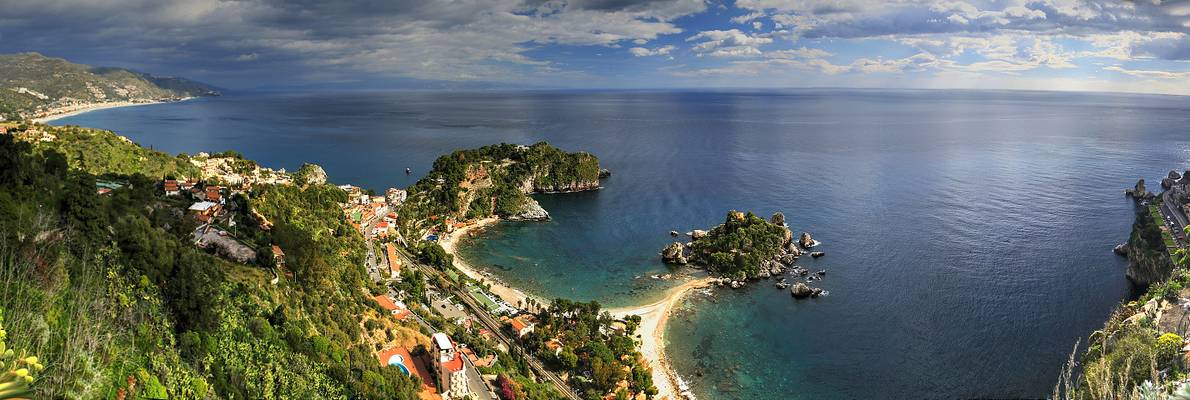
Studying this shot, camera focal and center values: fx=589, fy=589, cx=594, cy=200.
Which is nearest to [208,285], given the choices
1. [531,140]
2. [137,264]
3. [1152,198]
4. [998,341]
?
[137,264]

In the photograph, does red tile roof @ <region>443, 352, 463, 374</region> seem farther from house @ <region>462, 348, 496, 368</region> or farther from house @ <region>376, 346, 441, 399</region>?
house @ <region>462, 348, 496, 368</region>

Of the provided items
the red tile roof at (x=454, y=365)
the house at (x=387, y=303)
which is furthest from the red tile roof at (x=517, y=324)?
the red tile roof at (x=454, y=365)

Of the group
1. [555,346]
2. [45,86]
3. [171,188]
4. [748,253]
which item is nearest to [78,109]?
[45,86]

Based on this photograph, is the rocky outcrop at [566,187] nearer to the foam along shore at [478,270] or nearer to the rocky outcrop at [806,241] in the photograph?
the foam along shore at [478,270]

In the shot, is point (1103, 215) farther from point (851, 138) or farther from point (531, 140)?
point (531, 140)

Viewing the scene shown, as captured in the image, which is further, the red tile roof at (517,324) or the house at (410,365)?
the red tile roof at (517,324)

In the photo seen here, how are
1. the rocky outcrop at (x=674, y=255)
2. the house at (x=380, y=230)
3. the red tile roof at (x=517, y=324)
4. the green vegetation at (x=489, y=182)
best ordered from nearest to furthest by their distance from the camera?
the red tile roof at (x=517, y=324) → the rocky outcrop at (x=674, y=255) → the house at (x=380, y=230) → the green vegetation at (x=489, y=182)
